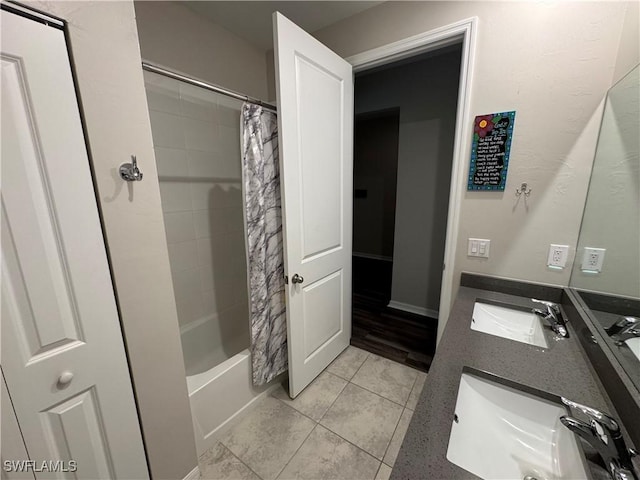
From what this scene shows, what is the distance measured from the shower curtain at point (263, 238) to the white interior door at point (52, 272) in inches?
27.1

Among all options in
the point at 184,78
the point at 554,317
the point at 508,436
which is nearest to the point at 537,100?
the point at 554,317

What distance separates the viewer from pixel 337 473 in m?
1.21

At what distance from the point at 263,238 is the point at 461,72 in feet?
4.79

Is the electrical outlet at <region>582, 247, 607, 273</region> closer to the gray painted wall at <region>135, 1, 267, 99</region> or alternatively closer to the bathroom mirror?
the bathroom mirror

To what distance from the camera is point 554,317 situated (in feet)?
3.62

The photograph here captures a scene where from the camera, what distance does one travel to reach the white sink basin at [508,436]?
0.64 meters

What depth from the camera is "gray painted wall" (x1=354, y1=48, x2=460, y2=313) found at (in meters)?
2.27

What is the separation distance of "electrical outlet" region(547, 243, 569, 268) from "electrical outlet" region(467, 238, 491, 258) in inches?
10.7

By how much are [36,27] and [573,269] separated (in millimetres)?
2226

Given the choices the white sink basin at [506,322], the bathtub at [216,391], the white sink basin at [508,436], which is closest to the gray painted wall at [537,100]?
the white sink basin at [506,322]

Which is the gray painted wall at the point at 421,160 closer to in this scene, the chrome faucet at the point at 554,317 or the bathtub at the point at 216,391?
the chrome faucet at the point at 554,317

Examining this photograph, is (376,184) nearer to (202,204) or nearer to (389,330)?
(389,330)

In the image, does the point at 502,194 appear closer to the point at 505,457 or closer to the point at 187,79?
the point at 505,457

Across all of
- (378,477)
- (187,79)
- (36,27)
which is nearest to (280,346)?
(378,477)
